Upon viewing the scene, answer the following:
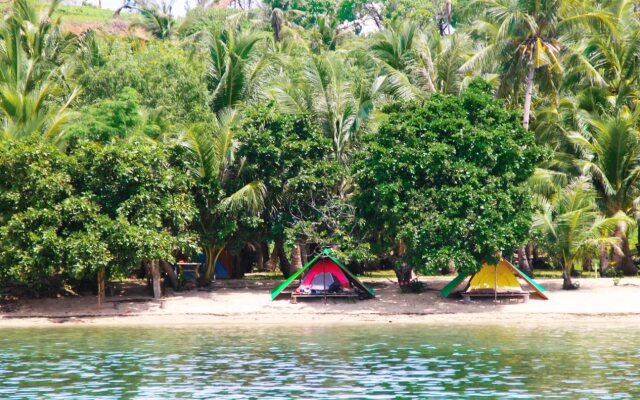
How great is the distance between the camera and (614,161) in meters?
36.7

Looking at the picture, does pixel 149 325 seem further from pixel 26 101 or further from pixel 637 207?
pixel 637 207

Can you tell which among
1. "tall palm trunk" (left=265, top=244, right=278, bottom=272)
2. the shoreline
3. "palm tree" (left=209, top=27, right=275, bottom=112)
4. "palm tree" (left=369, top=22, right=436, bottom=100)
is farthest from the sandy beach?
"tall palm trunk" (left=265, top=244, right=278, bottom=272)

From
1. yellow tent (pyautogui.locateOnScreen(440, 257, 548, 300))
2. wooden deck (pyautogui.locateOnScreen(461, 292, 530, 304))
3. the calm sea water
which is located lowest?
the calm sea water

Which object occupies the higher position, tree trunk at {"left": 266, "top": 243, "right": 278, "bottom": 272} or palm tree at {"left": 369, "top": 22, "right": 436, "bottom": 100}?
palm tree at {"left": 369, "top": 22, "right": 436, "bottom": 100}

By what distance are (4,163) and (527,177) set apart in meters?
17.1

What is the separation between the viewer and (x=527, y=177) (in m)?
32.6

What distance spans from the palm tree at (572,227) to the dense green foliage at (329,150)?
0.08 metres

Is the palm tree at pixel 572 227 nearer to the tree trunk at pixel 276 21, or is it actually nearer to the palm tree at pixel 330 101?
the palm tree at pixel 330 101

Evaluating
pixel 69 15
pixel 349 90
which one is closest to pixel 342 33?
pixel 69 15

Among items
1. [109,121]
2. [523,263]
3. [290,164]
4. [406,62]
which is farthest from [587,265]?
[109,121]

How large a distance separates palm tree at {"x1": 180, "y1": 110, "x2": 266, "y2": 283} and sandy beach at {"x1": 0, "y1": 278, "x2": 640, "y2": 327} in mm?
2427

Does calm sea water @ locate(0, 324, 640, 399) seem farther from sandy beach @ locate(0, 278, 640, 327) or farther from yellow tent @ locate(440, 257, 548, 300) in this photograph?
yellow tent @ locate(440, 257, 548, 300)

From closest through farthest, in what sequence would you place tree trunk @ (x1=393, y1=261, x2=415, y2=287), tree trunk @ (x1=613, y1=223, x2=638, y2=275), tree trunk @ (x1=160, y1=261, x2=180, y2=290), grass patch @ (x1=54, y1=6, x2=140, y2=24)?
tree trunk @ (x1=393, y1=261, x2=415, y2=287)
tree trunk @ (x1=160, y1=261, x2=180, y2=290)
tree trunk @ (x1=613, y1=223, x2=638, y2=275)
grass patch @ (x1=54, y1=6, x2=140, y2=24)

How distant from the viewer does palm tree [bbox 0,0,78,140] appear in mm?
32906
